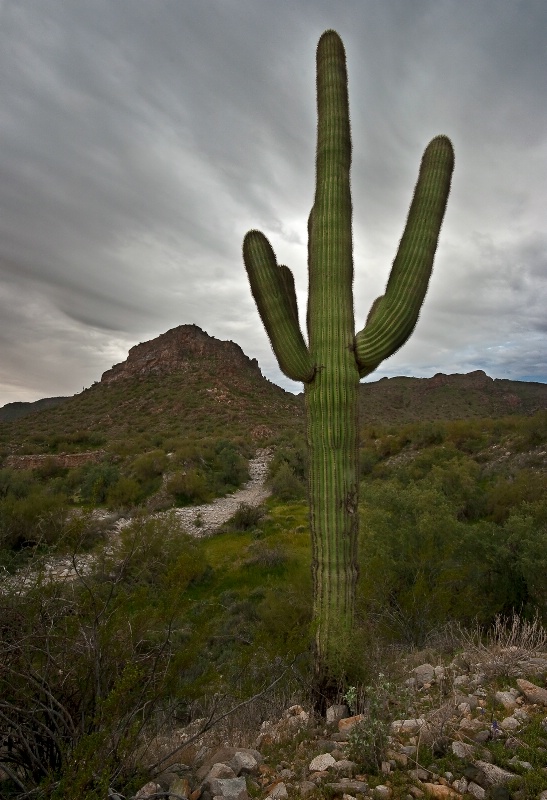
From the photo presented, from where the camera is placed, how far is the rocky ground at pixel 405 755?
2.17 m

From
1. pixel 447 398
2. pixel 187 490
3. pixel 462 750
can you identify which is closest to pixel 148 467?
pixel 187 490

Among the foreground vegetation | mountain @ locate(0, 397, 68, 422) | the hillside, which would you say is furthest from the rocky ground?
mountain @ locate(0, 397, 68, 422)

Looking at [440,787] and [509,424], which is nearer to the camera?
[440,787]

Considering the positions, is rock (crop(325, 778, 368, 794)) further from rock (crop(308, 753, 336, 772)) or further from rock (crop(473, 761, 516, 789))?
rock (crop(473, 761, 516, 789))

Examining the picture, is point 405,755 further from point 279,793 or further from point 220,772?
point 220,772

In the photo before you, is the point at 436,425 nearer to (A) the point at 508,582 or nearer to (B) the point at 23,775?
(A) the point at 508,582

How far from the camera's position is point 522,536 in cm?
698

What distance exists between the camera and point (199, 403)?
44.5 meters

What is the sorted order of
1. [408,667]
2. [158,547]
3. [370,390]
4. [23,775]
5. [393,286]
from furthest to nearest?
[370,390] < [158,547] < [393,286] < [408,667] < [23,775]

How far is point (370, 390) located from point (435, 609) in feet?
200

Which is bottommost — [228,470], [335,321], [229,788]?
[229,788]

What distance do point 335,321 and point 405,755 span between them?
333 cm

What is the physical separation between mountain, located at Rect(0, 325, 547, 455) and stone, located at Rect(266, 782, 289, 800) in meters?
27.4

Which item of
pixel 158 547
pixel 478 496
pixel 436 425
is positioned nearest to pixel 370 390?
pixel 436 425
